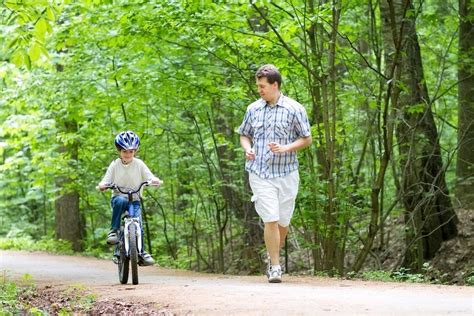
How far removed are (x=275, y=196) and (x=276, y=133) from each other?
0.75 m

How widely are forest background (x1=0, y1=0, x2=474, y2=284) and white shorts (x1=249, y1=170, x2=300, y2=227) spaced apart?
2918 mm

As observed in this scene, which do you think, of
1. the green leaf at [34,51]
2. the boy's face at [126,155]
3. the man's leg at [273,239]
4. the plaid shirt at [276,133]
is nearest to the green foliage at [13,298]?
the boy's face at [126,155]

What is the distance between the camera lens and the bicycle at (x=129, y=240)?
9711 millimetres

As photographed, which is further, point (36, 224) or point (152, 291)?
point (36, 224)

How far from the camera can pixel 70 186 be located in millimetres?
19766

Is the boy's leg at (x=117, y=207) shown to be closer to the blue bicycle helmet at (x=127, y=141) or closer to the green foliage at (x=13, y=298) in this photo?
the blue bicycle helmet at (x=127, y=141)

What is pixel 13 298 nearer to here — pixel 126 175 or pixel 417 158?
pixel 126 175

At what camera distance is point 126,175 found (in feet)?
33.1

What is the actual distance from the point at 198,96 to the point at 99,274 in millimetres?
4526

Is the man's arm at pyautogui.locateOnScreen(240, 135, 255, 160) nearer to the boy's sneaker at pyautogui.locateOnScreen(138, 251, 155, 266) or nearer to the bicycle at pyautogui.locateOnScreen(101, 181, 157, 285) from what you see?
the bicycle at pyautogui.locateOnScreen(101, 181, 157, 285)

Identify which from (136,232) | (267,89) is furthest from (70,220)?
(267,89)

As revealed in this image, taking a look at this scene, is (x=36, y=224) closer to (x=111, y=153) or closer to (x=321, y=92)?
(x=111, y=153)

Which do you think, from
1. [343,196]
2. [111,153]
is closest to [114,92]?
[111,153]

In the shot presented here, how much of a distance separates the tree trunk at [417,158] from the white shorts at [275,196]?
4408 millimetres
